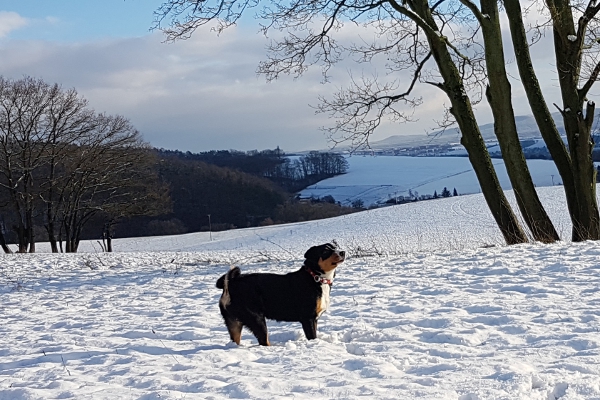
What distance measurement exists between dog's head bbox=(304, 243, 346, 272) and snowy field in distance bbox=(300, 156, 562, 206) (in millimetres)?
65765

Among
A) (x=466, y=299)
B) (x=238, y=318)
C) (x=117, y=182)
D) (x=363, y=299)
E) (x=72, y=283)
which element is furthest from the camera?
(x=117, y=182)

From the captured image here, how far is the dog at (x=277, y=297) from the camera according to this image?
18.6 ft

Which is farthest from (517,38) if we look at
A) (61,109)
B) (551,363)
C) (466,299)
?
(61,109)

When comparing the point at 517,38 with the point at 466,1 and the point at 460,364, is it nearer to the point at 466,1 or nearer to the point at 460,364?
the point at 466,1

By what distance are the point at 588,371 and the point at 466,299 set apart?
3008mm

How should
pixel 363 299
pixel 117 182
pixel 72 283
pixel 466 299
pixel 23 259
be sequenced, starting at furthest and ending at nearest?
pixel 117 182 < pixel 23 259 < pixel 72 283 < pixel 363 299 < pixel 466 299

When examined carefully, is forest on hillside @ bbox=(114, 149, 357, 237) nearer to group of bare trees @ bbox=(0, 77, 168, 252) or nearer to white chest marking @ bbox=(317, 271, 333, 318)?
group of bare trees @ bbox=(0, 77, 168, 252)

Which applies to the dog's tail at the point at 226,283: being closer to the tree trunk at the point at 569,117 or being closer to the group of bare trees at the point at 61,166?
the tree trunk at the point at 569,117

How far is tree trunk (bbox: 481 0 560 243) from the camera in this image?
1161cm

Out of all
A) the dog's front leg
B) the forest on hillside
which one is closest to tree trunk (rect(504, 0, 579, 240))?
the dog's front leg

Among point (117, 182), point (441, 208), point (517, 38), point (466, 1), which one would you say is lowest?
point (441, 208)

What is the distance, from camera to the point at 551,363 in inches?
169

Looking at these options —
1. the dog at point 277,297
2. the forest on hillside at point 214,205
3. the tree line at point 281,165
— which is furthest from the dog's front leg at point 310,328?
the tree line at point 281,165

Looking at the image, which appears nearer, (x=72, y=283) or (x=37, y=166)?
(x=72, y=283)
